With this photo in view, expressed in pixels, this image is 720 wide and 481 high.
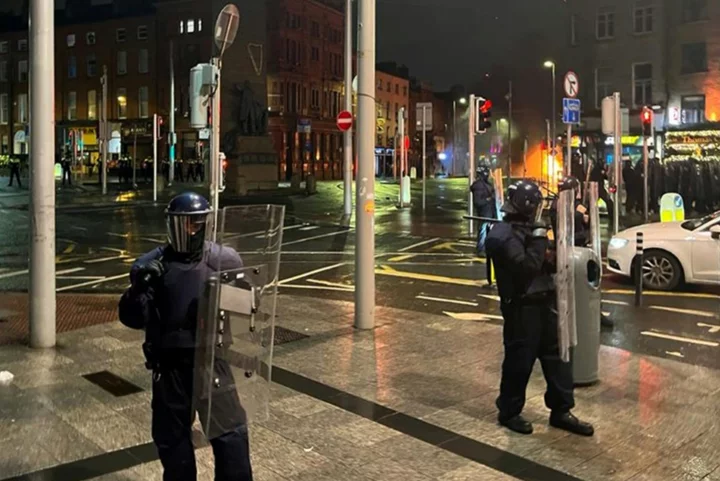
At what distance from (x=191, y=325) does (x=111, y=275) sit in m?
9.78

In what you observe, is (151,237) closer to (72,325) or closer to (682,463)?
(72,325)

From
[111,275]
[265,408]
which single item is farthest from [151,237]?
[265,408]

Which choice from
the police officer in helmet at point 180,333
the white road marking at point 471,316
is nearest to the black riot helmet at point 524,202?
the police officer in helmet at point 180,333

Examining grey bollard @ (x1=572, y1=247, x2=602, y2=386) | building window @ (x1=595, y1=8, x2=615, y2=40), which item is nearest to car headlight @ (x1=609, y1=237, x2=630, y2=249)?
grey bollard @ (x1=572, y1=247, x2=602, y2=386)

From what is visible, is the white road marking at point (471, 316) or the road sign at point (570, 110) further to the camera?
the road sign at point (570, 110)

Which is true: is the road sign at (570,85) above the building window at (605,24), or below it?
below

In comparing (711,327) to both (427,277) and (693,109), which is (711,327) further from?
(693,109)

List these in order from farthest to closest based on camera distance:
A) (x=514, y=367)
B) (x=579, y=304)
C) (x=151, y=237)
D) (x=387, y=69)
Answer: (x=387, y=69) → (x=151, y=237) → (x=579, y=304) → (x=514, y=367)

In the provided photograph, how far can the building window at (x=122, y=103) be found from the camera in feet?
220

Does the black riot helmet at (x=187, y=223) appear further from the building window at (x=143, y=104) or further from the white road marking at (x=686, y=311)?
the building window at (x=143, y=104)

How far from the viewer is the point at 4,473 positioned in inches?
176

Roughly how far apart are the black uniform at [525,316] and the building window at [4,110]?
7729cm

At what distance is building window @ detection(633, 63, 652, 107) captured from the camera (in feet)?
136

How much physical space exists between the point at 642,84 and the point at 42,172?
131 ft
